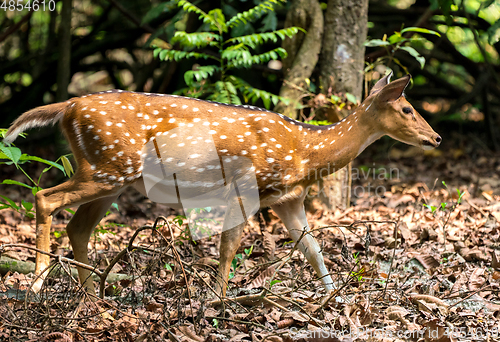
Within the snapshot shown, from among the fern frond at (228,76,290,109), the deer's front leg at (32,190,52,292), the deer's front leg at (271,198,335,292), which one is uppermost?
the fern frond at (228,76,290,109)

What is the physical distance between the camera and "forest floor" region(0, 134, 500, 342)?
118 inches

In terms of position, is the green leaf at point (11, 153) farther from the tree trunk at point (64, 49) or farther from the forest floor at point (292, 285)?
the tree trunk at point (64, 49)

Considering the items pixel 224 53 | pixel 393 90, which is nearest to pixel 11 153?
pixel 224 53

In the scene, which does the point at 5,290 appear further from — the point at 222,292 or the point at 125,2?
the point at 125,2

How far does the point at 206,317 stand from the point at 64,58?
5.64 meters

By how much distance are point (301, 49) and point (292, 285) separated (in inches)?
136

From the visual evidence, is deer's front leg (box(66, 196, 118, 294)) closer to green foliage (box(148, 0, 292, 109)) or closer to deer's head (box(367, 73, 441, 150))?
green foliage (box(148, 0, 292, 109))

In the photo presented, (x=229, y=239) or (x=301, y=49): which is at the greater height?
(x=301, y=49)

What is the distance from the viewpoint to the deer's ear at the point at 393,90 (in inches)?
155

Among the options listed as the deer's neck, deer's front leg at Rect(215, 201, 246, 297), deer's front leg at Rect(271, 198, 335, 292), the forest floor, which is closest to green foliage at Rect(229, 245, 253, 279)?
the forest floor

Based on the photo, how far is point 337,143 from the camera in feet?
13.7

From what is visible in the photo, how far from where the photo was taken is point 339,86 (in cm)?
616

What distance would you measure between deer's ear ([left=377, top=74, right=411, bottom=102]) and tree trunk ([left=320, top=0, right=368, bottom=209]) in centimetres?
206

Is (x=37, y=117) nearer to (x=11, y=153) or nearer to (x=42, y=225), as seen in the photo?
(x=11, y=153)
